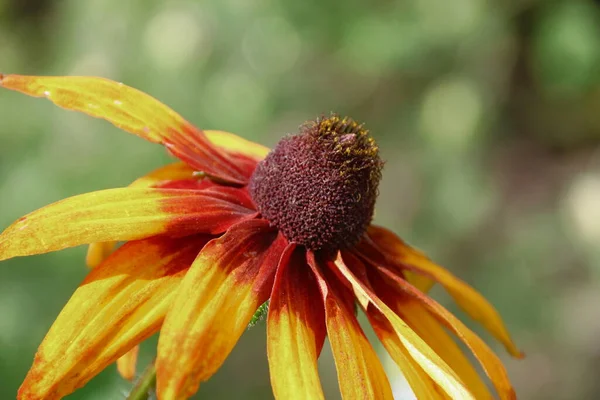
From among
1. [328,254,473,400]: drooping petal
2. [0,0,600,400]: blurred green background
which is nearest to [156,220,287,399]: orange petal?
[328,254,473,400]: drooping petal

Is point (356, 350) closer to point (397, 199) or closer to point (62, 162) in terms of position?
point (62, 162)

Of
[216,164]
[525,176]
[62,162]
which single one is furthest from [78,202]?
[525,176]

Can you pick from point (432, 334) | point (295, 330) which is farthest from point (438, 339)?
point (295, 330)

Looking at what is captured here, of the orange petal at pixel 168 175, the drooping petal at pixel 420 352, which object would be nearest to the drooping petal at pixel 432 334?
the drooping petal at pixel 420 352

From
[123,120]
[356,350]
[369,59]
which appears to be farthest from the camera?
[369,59]

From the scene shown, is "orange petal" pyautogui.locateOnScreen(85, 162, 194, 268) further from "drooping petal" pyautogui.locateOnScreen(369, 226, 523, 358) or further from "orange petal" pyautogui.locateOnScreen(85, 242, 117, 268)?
"drooping petal" pyautogui.locateOnScreen(369, 226, 523, 358)

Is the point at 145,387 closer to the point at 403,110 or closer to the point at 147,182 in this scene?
the point at 147,182

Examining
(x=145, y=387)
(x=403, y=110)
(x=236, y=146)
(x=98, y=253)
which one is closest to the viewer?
(x=145, y=387)
